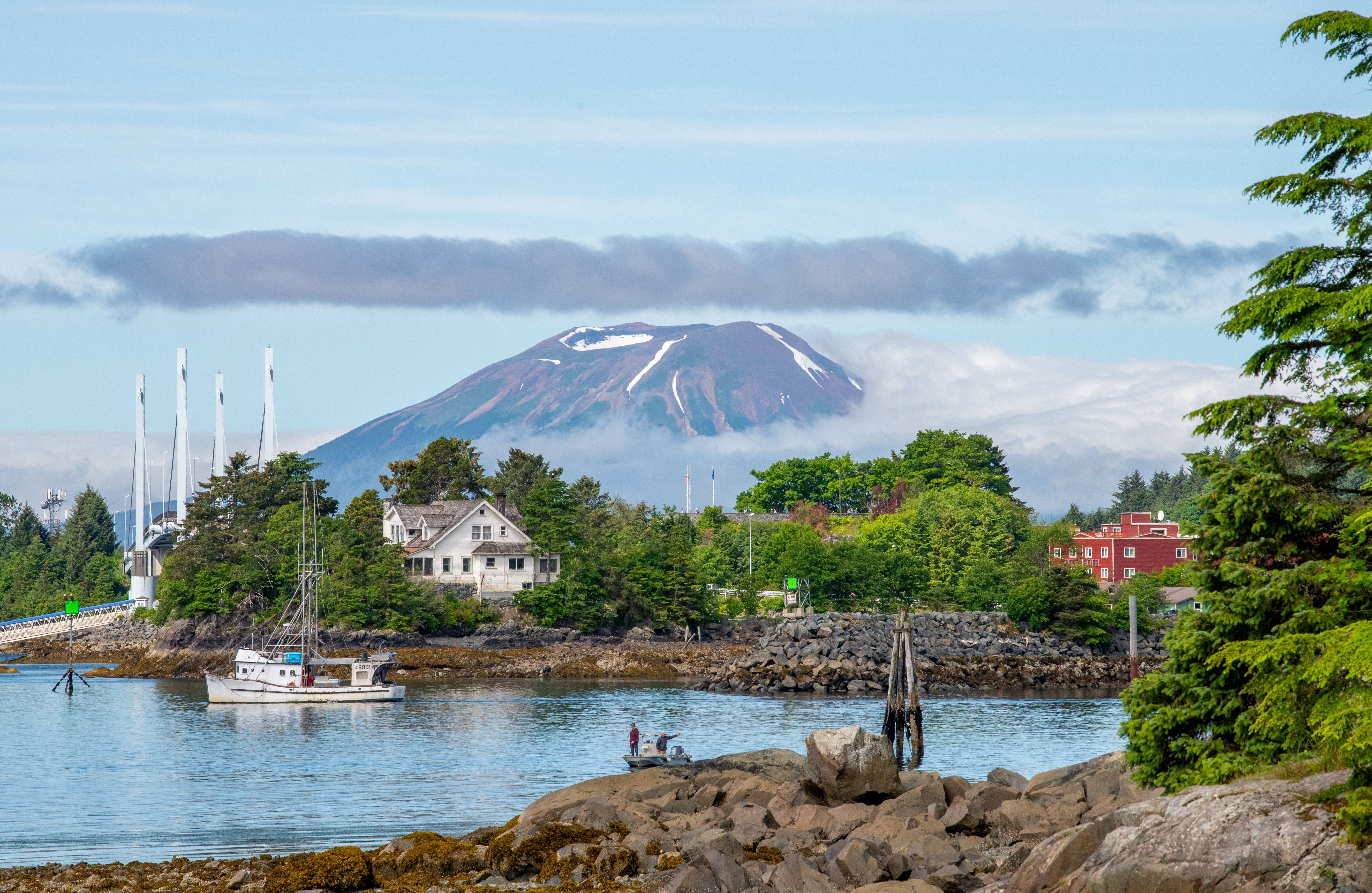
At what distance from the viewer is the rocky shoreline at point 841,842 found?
1484 cm

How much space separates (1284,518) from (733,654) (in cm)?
7411

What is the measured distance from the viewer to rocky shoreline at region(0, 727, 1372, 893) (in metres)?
14.8

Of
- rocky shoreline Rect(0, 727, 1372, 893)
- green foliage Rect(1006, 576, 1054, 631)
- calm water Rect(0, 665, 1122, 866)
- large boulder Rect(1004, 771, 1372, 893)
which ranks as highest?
green foliage Rect(1006, 576, 1054, 631)

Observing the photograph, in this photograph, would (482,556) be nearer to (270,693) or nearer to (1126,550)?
(270,693)

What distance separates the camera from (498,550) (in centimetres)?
10062

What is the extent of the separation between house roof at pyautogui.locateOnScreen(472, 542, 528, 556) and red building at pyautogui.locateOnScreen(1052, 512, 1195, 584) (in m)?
49.4

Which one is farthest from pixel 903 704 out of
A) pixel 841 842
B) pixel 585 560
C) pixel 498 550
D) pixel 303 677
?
pixel 498 550

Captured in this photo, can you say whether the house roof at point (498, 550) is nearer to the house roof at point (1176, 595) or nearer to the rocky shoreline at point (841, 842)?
the house roof at point (1176, 595)

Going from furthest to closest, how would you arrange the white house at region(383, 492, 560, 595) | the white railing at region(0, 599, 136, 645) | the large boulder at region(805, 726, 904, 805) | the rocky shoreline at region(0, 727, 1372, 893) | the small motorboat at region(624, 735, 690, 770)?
the white railing at region(0, 599, 136, 645)
the white house at region(383, 492, 560, 595)
the small motorboat at region(624, 735, 690, 770)
the large boulder at region(805, 726, 904, 805)
the rocky shoreline at region(0, 727, 1372, 893)

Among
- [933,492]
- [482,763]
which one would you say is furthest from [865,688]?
[933,492]

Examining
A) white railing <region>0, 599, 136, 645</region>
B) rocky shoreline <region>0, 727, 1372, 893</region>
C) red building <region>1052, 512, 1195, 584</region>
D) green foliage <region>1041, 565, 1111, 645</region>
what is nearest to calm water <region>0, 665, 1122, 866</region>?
rocky shoreline <region>0, 727, 1372, 893</region>

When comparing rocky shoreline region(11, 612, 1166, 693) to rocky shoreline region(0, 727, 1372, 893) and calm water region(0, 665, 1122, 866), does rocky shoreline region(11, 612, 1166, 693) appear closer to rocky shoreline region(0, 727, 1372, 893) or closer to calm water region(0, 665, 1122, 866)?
calm water region(0, 665, 1122, 866)

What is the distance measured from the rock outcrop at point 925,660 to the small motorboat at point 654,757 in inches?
1206

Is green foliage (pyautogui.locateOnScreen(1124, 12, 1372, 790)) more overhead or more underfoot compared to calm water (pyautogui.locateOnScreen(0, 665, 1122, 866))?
more overhead
